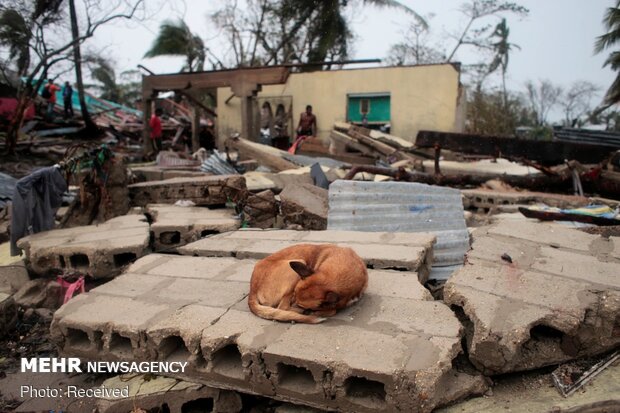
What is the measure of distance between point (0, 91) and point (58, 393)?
57.2 feet

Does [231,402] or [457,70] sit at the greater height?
[457,70]

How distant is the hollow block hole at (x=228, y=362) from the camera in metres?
2.64

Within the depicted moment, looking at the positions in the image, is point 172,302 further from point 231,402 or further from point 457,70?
point 457,70

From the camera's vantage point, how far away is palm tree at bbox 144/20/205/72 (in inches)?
961

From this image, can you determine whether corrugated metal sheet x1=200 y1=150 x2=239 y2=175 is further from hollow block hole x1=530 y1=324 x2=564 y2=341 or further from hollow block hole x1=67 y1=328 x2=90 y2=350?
hollow block hole x1=530 y1=324 x2=564 y2=341

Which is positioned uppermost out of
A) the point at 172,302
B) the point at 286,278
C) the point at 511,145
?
the point at 511,145

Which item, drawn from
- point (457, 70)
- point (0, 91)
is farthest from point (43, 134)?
point (457, 70)

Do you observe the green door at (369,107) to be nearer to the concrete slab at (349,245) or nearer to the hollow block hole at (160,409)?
the concrete slab at (349,245)

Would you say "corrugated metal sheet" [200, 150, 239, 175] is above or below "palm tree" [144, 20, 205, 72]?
below

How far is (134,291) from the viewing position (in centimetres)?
343

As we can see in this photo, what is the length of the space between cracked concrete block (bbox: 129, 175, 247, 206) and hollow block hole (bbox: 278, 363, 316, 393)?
11.9 ft

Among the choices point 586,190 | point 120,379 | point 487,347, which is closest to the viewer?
point 487,347

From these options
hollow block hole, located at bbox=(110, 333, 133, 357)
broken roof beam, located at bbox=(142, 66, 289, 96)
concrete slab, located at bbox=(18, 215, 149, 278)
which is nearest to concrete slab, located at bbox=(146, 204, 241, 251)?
concrete slab, located at bbox=(18, 215, 149, 278)

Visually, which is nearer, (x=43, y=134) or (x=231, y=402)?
(x=231, y=402)
